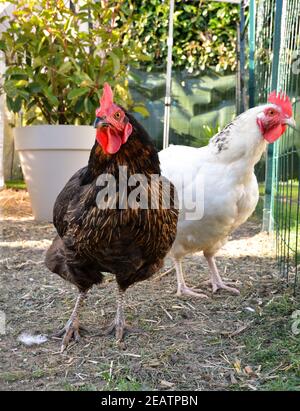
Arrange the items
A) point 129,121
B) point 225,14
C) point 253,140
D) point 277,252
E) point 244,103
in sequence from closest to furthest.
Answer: point 129,121
point 253,140
point 277,252
point 244,103
point 225,14

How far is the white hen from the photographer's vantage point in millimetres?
2656

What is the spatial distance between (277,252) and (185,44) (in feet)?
17.3

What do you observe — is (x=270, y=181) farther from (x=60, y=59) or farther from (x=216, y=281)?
(x=60, y=59)

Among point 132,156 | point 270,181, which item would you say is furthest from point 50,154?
point 132,156

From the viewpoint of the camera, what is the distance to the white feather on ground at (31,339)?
221 centimetres

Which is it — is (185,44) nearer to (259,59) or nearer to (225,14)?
(225,14)

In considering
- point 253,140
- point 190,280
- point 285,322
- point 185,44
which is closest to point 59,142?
point 190,280

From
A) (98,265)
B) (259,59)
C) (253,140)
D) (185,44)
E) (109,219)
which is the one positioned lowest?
(98,265)

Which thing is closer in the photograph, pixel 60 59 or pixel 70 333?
pixel 70 333

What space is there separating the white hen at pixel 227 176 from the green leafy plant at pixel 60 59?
1980mm

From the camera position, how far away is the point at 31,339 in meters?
2.24

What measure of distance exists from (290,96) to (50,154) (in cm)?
234

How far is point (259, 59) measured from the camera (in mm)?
4930

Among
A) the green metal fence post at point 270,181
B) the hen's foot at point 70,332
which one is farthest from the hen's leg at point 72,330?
the green metal fence post at point 270,181
